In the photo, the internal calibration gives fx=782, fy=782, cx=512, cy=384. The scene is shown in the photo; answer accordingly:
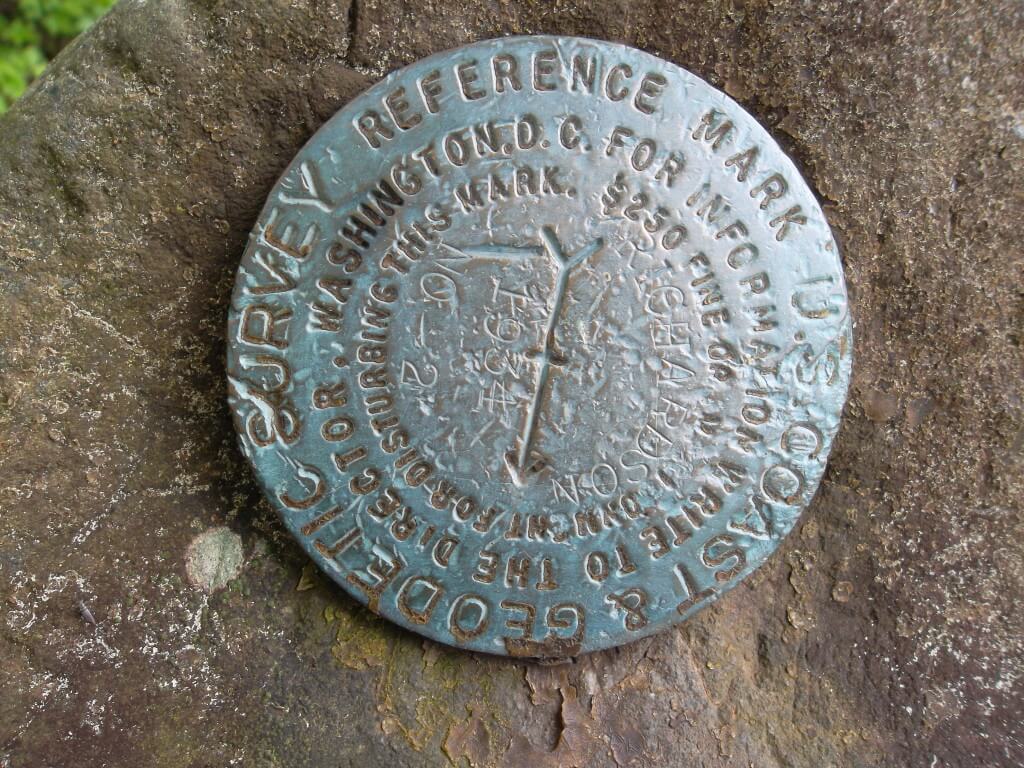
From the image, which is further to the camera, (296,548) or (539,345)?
(296,548)

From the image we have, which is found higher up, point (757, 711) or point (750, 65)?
point (750, 65)

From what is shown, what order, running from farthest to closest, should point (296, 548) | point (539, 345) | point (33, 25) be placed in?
point (33, 25) < point (296, 548) < point (539, 345)

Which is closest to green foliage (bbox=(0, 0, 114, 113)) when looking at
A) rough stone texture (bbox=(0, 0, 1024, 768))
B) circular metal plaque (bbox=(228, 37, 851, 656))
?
rough stone texture (bbox=(0, 0, 1024, 768))

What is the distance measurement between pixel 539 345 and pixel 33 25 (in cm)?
286

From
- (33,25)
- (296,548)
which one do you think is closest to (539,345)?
(296,548)

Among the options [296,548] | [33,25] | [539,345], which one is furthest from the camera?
[33,25]

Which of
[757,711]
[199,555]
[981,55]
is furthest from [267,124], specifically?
[757,711]

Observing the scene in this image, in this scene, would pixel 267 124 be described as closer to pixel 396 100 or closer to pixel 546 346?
pixel 396 100

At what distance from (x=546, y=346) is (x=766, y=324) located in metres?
0.42

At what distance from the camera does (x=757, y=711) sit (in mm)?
1640

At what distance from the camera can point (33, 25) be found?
10.1 ft

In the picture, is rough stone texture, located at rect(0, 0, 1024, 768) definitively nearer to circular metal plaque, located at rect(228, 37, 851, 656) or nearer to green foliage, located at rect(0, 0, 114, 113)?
circular metal plaque, located at rect(228, 37, 851, 656)

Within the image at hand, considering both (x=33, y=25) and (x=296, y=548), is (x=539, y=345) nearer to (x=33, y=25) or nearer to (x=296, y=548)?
(x=296, y=548)

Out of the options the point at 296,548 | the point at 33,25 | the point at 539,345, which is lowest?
the point at 296,548
